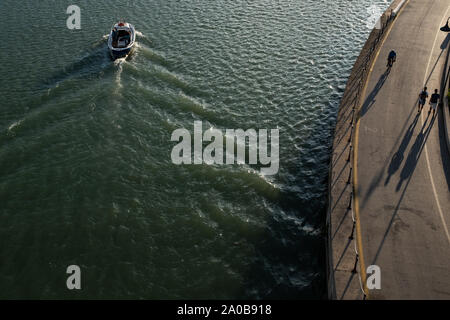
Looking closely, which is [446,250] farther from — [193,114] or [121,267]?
[193,114]

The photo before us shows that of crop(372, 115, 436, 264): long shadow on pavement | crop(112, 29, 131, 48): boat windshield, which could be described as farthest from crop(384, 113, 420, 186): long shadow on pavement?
crop(112, 29, 131, 48): boat windshield

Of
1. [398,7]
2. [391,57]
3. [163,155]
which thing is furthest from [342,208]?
[398,7]

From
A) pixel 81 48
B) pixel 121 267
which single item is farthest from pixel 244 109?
pixel 81 48

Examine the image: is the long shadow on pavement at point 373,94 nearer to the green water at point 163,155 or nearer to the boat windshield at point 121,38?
the green water at point 163,155

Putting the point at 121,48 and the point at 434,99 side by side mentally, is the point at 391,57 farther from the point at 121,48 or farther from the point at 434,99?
the point at 121,48

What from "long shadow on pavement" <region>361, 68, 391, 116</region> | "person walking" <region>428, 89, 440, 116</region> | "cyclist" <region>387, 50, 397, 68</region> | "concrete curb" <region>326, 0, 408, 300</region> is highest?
"cyclist" <region>387, 50, 397, 68</region>

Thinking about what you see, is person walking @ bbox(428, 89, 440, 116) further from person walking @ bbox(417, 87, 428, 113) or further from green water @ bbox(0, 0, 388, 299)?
green water @ bbox(0, 0, 388, 299)

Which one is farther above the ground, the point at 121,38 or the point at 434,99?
the point at 121,38
